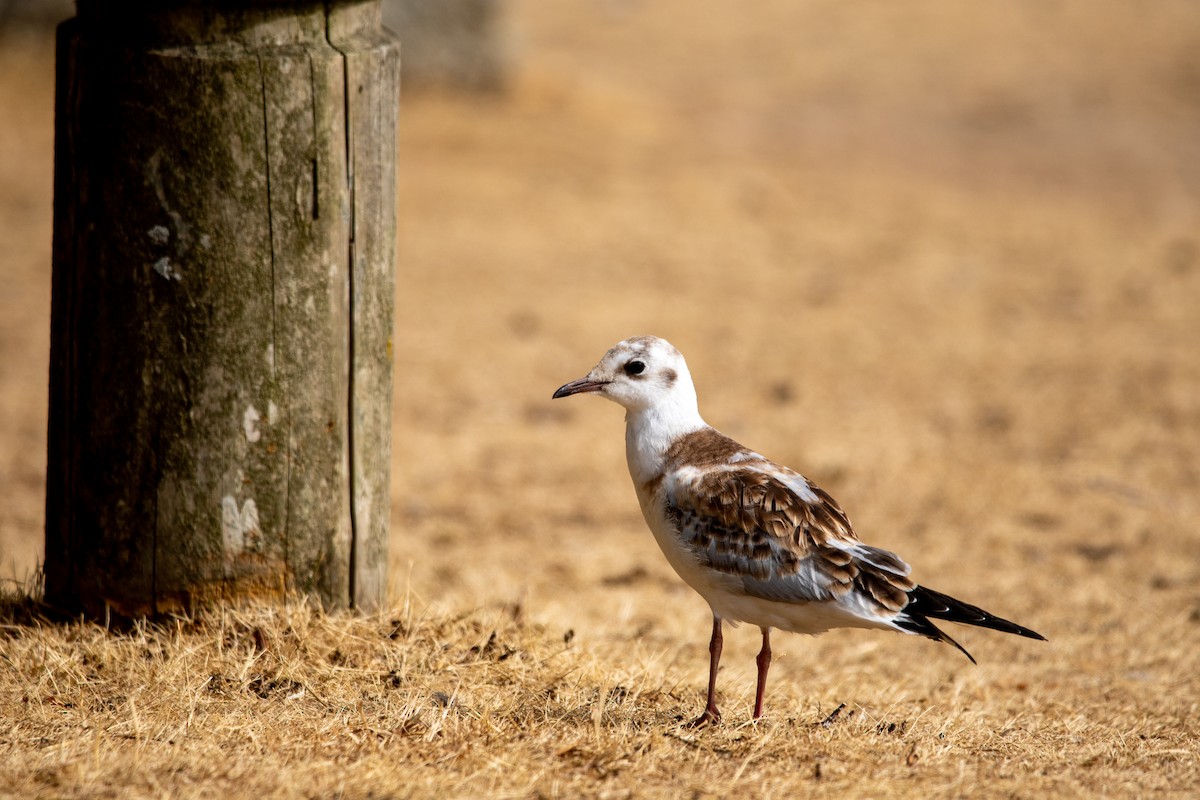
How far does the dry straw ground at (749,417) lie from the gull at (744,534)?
34 cm

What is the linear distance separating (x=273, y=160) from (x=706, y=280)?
604cm

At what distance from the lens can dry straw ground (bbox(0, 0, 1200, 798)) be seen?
3697 mm

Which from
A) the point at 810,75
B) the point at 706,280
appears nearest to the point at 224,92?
the point at 706,280

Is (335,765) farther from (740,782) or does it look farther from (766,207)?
(766,207)

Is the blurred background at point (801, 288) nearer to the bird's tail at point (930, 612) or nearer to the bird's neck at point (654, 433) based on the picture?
the bird's neck at point (654, 433)

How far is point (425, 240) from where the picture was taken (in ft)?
33.8

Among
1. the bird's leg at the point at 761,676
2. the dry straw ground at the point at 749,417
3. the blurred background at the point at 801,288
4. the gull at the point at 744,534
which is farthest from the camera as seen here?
the blurred background at the point at 801,288

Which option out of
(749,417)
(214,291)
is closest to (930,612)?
(214,291)

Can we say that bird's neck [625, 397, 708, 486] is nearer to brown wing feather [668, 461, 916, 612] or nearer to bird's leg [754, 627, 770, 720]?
brown wing feather [668, 461, 916, 612]

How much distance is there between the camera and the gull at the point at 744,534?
3.83 metres

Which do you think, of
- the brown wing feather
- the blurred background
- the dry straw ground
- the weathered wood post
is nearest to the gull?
the brown wing feather

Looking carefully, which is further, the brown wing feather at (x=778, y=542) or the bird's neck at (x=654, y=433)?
the bird's neck at (x=654, y=433)

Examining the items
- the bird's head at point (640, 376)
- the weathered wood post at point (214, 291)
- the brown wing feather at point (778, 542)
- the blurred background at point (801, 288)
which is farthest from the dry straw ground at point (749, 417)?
the bird's head at point (640, 376)

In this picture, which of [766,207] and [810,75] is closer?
[766,207]
